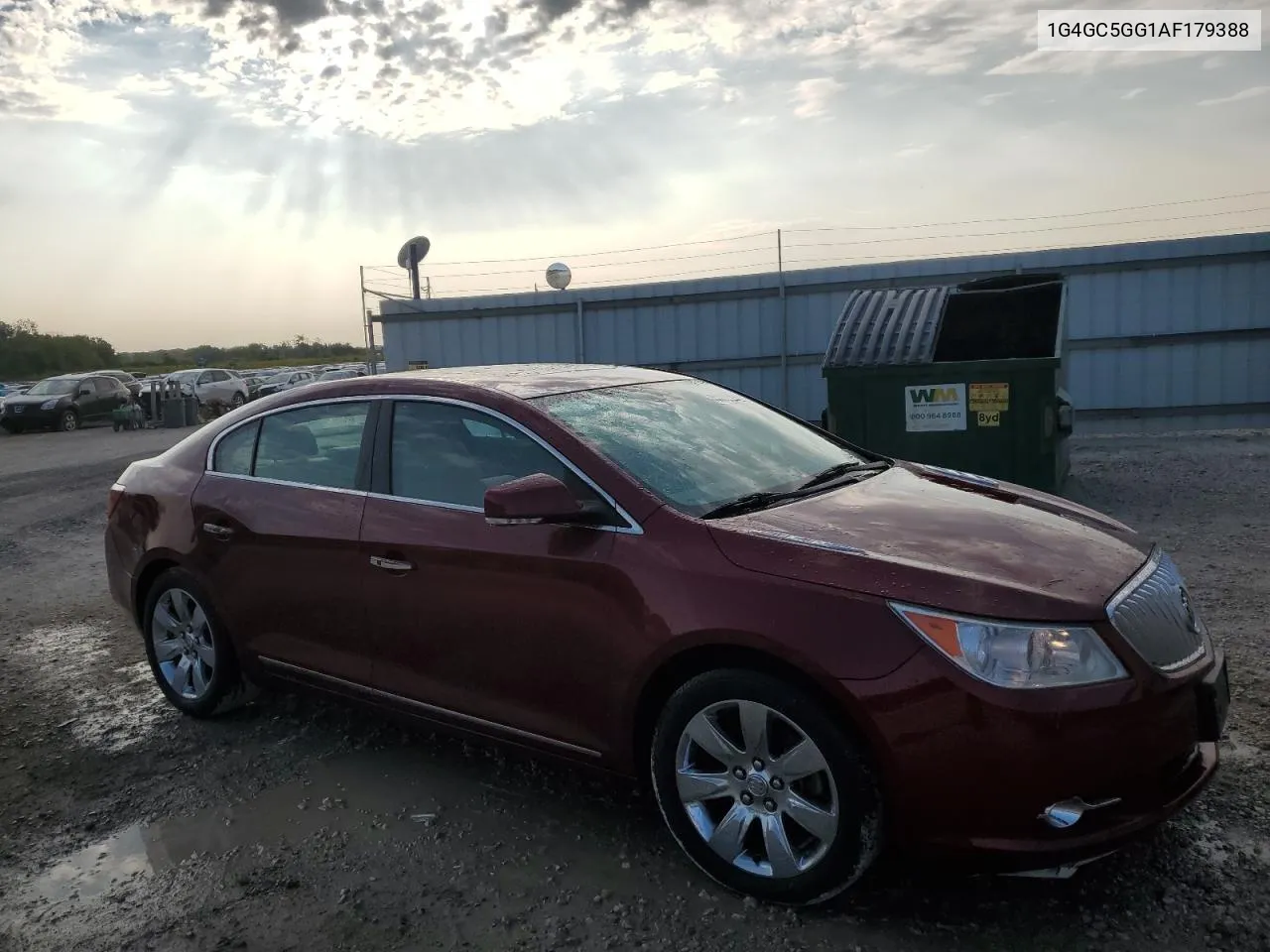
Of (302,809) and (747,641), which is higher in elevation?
(747,641)

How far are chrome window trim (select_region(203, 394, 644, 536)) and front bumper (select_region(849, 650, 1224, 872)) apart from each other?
91 centimetres

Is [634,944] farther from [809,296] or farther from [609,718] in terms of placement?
[809,296]

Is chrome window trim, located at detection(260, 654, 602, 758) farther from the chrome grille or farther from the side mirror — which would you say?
the chrome grille

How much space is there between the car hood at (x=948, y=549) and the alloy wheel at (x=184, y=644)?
104 inches

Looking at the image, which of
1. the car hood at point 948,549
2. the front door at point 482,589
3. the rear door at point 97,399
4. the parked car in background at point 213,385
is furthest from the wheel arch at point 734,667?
the parked car in background at point 213,385

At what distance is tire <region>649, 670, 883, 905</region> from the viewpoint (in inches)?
102

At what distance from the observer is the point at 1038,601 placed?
8.23 feet

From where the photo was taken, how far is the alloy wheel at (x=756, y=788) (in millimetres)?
2652

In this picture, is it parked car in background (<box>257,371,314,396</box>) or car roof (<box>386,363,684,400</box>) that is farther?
parked car in background (<box>257,371,314,396</box>)

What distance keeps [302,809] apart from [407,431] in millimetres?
1431

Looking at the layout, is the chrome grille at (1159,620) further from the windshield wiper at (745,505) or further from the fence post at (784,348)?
the fence post at (784,348)

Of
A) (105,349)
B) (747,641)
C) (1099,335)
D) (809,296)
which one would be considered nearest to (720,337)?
(809,296)

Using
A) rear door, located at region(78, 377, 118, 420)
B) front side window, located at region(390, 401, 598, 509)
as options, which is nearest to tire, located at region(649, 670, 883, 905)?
front side window, located at region(390, 401, 598, 509)

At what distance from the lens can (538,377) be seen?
3936 millimetres
